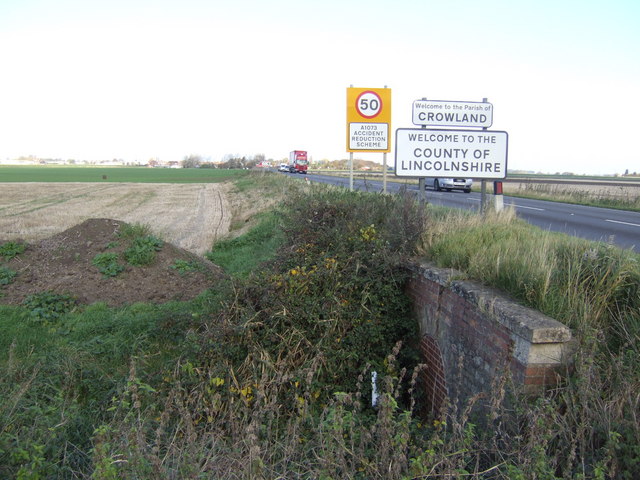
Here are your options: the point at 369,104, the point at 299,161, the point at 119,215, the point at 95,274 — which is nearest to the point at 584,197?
the point at 369,104

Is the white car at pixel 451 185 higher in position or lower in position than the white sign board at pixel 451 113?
lower

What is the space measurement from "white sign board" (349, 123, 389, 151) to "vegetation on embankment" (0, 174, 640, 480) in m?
3.70

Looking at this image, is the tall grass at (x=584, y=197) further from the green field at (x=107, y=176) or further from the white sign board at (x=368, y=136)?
the green field at (x=107, y=176)

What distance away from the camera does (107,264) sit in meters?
9.18

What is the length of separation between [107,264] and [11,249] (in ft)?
7.30

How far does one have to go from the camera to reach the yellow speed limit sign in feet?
36.6

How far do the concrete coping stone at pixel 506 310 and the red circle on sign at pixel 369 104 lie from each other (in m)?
6.79

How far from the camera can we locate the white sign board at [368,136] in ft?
37.1

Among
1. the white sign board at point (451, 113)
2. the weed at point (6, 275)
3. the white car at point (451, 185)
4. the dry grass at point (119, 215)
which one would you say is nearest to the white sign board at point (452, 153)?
the white sign board at point (451, 113)

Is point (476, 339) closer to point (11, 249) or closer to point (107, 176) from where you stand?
point (11, 249)

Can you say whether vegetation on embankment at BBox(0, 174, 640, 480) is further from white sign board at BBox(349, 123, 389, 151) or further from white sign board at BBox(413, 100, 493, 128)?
white sign board at BBox(349, 123, 389, 151)

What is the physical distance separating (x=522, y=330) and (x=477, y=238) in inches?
85.4

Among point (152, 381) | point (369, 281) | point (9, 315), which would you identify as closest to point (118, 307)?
point (9, 315)

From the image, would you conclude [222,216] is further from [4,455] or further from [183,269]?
[4,455]
